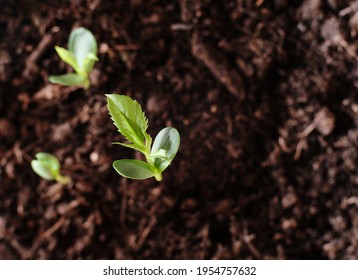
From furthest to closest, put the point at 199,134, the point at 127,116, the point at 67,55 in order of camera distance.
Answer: the point at 199,134, the point at 67,55, the point at 127,116

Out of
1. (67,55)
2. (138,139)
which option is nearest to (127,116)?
(138,139)

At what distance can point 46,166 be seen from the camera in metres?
1.10

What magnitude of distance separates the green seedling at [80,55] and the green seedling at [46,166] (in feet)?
0.55

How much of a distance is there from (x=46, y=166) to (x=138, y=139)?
0.33 metres

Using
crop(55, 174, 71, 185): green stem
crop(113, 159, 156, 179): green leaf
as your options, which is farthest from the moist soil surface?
crop(113, 159, 156, 179): green leaf

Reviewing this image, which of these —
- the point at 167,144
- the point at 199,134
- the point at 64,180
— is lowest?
the point at 64,180

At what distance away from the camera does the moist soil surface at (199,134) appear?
1143 mm

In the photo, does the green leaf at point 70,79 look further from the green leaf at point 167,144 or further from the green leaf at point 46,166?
the green leaf at point 167,144

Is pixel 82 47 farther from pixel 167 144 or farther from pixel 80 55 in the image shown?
pixel 167 144

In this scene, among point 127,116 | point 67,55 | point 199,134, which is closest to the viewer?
A: point 127,116

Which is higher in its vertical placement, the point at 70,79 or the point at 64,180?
the point at 70,79

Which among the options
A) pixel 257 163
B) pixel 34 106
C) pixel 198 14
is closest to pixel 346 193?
pixel 257 163

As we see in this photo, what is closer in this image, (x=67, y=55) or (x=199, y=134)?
(x=67, y=55)

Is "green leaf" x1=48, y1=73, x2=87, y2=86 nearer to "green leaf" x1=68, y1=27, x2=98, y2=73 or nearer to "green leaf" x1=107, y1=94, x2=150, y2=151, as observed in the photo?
"green leaf" x1=68, y1=27, x2=98, y2=73
